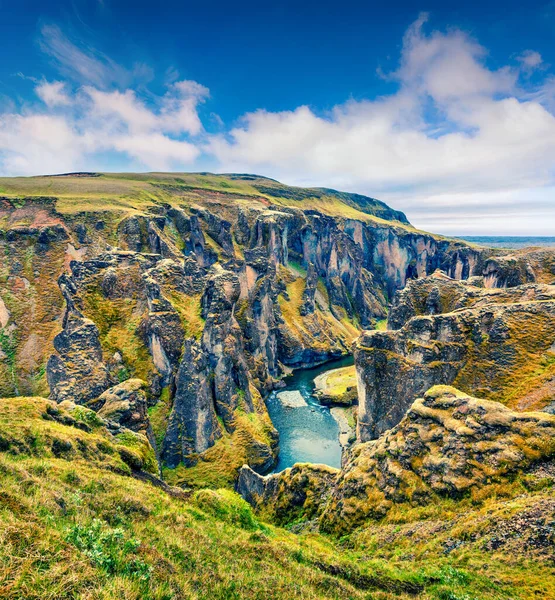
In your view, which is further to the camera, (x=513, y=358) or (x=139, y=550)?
(x=513, y=358)

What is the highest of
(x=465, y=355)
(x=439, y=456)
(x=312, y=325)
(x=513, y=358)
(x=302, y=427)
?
(x=513, y=358)

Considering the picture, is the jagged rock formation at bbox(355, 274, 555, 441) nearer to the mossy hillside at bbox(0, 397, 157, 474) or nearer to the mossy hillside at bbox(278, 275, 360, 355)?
the mossy hillside at bbox(0, 397, 157, 474)

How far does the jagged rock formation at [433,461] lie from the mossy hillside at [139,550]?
521cm

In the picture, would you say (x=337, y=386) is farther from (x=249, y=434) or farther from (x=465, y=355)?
(x=465, y=355)

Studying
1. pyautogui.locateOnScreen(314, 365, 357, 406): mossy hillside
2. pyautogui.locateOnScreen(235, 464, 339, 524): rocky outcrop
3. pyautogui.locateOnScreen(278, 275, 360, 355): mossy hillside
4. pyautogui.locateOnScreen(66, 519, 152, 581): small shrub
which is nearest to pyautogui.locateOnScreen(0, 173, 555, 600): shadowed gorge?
pyautogui.locateOnScreen(66, 519, 152, 581): small shrub

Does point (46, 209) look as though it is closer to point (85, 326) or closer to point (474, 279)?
point (85, 326)

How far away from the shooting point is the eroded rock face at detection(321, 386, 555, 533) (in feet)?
67.3

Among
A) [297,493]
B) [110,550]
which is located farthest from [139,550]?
[297,493]

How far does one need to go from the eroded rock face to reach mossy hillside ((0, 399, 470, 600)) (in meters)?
5.12

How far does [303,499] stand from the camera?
104 ft

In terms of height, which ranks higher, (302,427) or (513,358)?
(513,358)

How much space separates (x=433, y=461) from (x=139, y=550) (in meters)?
20.1

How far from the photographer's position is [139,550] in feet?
36.6

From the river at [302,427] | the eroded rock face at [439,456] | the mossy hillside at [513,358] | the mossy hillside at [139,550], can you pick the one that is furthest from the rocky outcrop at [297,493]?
the river at [302,427]
